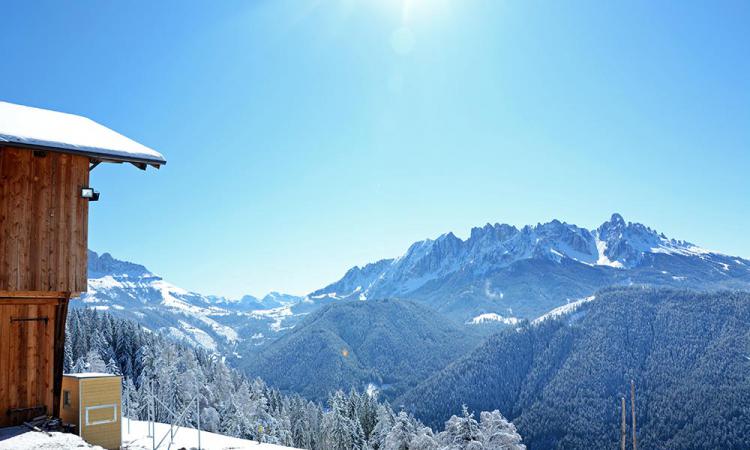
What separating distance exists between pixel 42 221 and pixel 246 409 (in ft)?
246

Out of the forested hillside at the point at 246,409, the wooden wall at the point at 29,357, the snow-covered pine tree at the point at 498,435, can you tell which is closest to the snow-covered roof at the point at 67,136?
the wooden wall at the point at 29,357

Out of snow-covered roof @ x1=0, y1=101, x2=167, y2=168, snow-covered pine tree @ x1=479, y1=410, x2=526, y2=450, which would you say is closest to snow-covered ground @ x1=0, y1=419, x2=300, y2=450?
snow-covered roof @ x1=0, y1=101, x2=167, y2=168

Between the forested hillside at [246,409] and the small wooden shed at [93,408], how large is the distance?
99.2ft

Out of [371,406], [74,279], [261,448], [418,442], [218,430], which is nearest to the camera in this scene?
[74,279]

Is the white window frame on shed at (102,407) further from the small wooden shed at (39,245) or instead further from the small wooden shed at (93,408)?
the small wooden shed at (39,245)

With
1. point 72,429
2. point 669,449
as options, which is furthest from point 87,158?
point 669,449

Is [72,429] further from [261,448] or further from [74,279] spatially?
[261,448]

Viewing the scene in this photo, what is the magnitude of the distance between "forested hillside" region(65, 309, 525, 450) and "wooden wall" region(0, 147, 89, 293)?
1344 inches

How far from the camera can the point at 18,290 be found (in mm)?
14570

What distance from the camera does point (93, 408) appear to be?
57.2 feet

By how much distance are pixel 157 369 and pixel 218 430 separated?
961 inches

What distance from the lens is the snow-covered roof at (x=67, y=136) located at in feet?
47.8

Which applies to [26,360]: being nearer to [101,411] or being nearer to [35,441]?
[35,441]

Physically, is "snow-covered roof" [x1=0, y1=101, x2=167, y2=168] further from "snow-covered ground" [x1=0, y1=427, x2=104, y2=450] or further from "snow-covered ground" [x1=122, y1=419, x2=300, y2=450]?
"snow-covered ground" [x1=122, y1=419, x2=300, y2=450]
